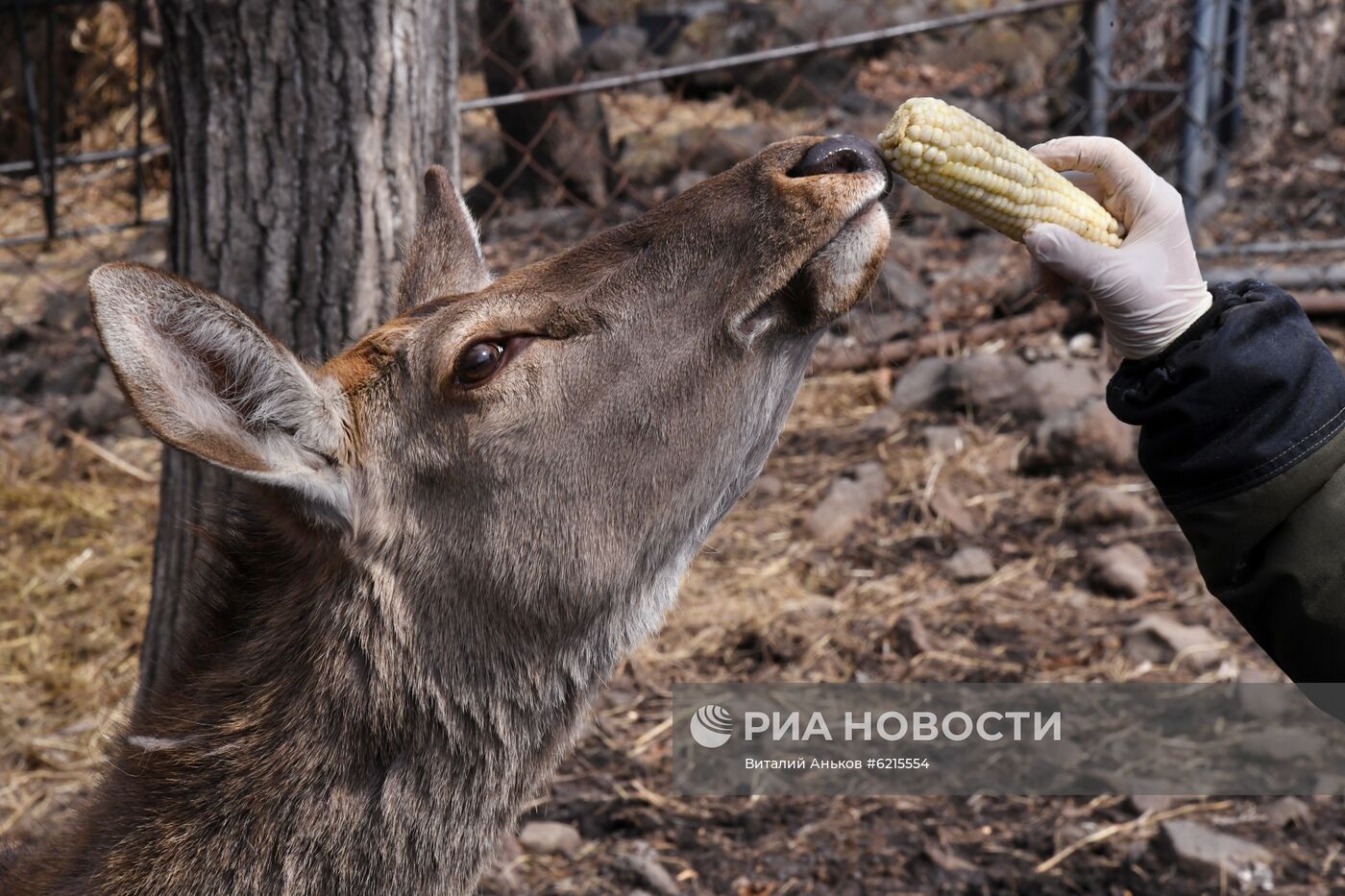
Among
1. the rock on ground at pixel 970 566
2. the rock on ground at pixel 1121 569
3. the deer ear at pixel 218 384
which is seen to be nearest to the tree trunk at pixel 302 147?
the deer ear at pixel 218 384

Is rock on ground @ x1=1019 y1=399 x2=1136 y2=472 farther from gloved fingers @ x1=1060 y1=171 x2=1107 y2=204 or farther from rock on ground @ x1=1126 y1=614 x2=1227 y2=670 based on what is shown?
gloved fingers @ x1=1060 y1=171 x2=1107 y2=204

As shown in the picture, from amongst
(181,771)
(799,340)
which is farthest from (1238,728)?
(181,771)

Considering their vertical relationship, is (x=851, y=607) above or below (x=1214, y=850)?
below

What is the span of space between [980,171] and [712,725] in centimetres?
252

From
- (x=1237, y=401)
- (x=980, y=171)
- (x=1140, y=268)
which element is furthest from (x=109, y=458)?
(x=1237, y=401)

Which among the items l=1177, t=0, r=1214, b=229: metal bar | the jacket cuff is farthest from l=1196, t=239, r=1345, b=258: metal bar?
the jacket cuff

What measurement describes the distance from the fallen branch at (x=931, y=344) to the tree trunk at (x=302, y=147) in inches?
146

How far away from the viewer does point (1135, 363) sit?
2.56m

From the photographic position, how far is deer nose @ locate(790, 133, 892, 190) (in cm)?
249

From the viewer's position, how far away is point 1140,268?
2.50 m

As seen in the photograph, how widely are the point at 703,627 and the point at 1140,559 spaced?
5.69 feet

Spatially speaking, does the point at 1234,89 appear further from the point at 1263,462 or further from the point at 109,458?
the point at 109,458

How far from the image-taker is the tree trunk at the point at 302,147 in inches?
144

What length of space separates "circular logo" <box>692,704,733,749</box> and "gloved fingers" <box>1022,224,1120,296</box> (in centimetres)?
240
